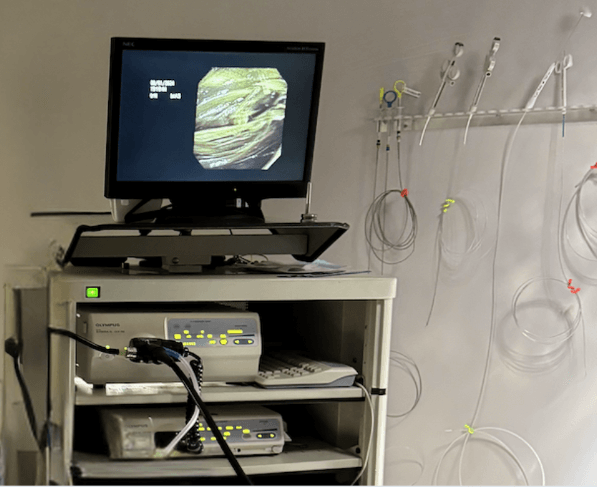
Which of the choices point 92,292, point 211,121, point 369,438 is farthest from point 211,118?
point 369,438

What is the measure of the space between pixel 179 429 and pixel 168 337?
186mm

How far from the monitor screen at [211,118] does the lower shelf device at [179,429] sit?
0.45 metres

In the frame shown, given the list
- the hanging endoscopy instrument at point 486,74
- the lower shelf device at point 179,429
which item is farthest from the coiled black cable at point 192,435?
the hanging endoscopy instrument at point 486,74

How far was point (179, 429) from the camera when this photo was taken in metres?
1.37

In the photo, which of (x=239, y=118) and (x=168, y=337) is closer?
(x=168, y=337)

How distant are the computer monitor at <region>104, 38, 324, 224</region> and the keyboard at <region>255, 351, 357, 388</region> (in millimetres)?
352

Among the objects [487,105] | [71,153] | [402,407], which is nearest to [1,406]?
[71,153]

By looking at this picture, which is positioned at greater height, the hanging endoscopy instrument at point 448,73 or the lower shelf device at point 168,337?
the hanging endoscopy instrument at point 448,73

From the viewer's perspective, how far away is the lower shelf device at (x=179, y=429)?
1.34 meters

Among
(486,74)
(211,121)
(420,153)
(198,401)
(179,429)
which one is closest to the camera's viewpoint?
(198,401)

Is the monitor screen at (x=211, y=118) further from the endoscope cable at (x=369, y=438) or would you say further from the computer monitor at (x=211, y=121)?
the endoscope cable at (x=369, y=438)

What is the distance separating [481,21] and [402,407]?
4.34 feet

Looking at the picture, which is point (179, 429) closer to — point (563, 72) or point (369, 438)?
point (369, 438)

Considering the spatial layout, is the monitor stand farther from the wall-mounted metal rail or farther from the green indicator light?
the wall-mounted metal rail
